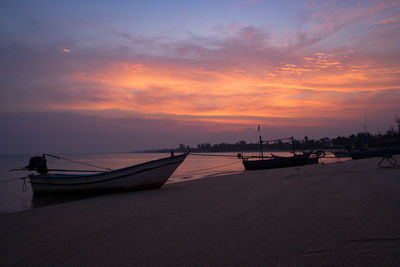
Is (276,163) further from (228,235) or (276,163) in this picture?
(228,235)

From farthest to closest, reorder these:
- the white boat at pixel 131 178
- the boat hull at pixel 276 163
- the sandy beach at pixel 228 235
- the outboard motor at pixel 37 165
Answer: the boat hull at pixel 276 163 < the outboard motor at pixel 37 165 < the white boat at pixel 131 178 < the sandy beach at pixel 228 235

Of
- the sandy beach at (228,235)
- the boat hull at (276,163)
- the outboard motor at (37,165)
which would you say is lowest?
the boat hull at (276,163)

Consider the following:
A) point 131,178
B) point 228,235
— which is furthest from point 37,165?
point 228,235

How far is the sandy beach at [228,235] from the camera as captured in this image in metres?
3.60

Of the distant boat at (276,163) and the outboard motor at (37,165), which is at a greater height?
the outboard motor at (37,165)

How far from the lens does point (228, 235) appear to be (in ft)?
15.1

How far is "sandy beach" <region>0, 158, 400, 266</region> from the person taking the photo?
3596mm

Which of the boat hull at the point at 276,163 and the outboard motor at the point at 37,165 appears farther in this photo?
the boat hull at the point at 276,163

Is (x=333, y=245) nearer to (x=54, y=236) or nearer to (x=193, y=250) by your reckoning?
(x=193, y=250)

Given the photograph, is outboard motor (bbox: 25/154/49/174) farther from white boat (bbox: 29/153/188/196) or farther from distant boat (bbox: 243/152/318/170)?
distant boat (bbox: 243/152/318/170)

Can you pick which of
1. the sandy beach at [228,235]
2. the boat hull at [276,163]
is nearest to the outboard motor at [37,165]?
the sandy beach at [228,235]

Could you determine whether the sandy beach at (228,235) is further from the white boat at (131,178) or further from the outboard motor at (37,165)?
the outboard motor at (37,165)

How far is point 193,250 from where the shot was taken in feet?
13.2

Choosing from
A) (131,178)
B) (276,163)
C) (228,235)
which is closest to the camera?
(228,235)
